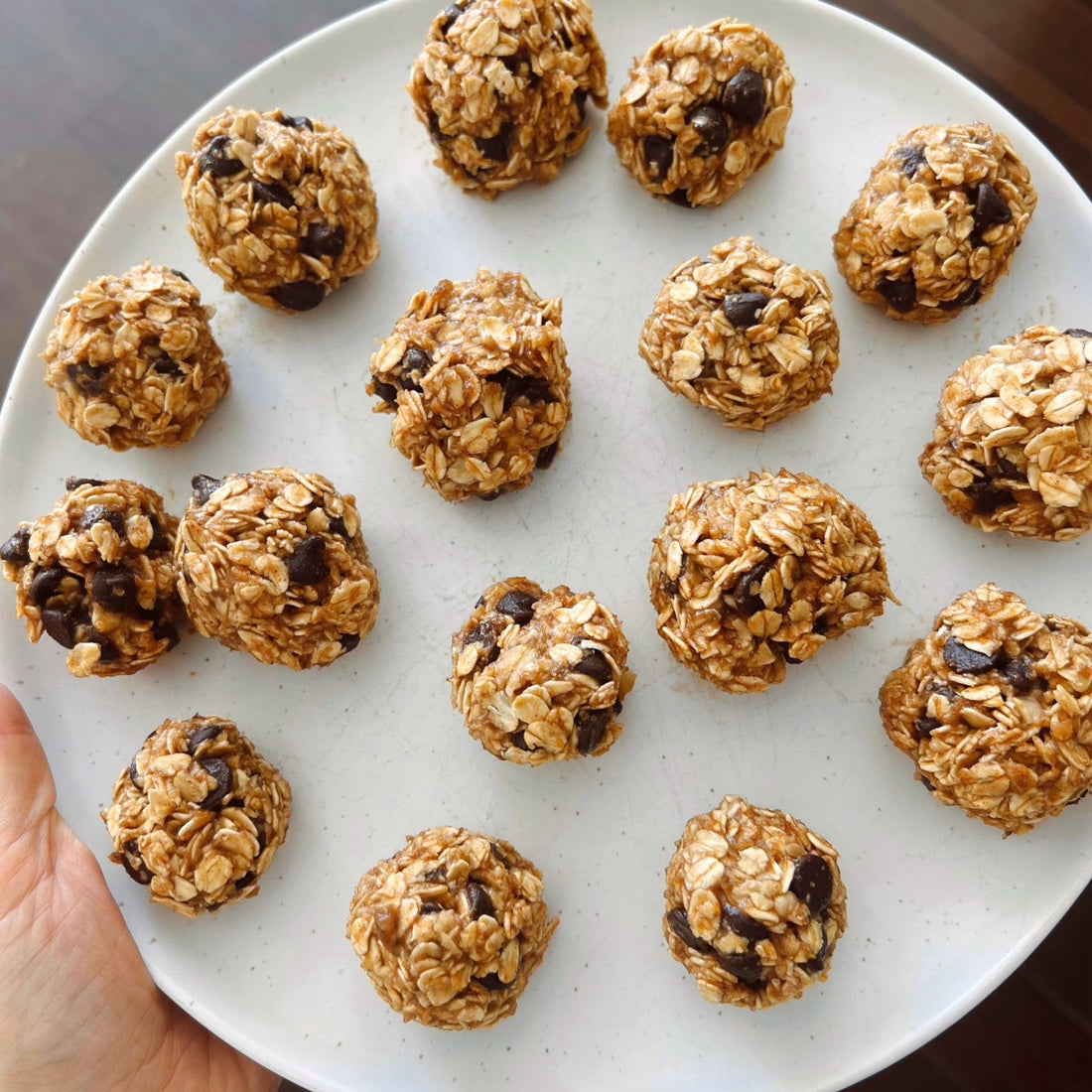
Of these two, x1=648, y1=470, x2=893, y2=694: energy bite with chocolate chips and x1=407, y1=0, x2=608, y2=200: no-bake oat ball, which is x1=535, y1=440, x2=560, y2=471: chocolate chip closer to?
x1=648, y1=470, x2=893, y2=694: energy bite with chocolate chips

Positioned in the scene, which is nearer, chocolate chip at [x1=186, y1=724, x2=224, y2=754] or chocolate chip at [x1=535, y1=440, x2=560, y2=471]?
chocolate chip at [x1=186, y1=724, x2=224, y2=754]

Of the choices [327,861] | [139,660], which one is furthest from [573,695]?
[139,660]

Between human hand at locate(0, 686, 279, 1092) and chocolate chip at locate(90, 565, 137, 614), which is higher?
chocolate chip at locate(90, 565, 137, 614)

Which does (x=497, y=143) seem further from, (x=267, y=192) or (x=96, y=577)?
(x=96, y=577)

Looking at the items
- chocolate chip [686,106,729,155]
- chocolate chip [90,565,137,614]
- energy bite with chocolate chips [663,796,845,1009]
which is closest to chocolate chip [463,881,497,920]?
energy bite with chocolate chips [663,796,845,1009]

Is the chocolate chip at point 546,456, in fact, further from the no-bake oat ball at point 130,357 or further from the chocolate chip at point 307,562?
the no-bake oat ball at point 130,357

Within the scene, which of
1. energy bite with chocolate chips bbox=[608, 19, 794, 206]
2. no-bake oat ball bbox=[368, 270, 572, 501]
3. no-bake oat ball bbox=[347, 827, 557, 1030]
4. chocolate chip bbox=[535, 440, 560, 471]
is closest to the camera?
no-bake oat ball bbox=[347, 827, 557, 1030]

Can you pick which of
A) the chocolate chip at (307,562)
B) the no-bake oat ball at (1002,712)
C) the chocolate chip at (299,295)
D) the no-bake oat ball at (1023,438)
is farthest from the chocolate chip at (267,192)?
the no-bake oat ball at (1002,712)
